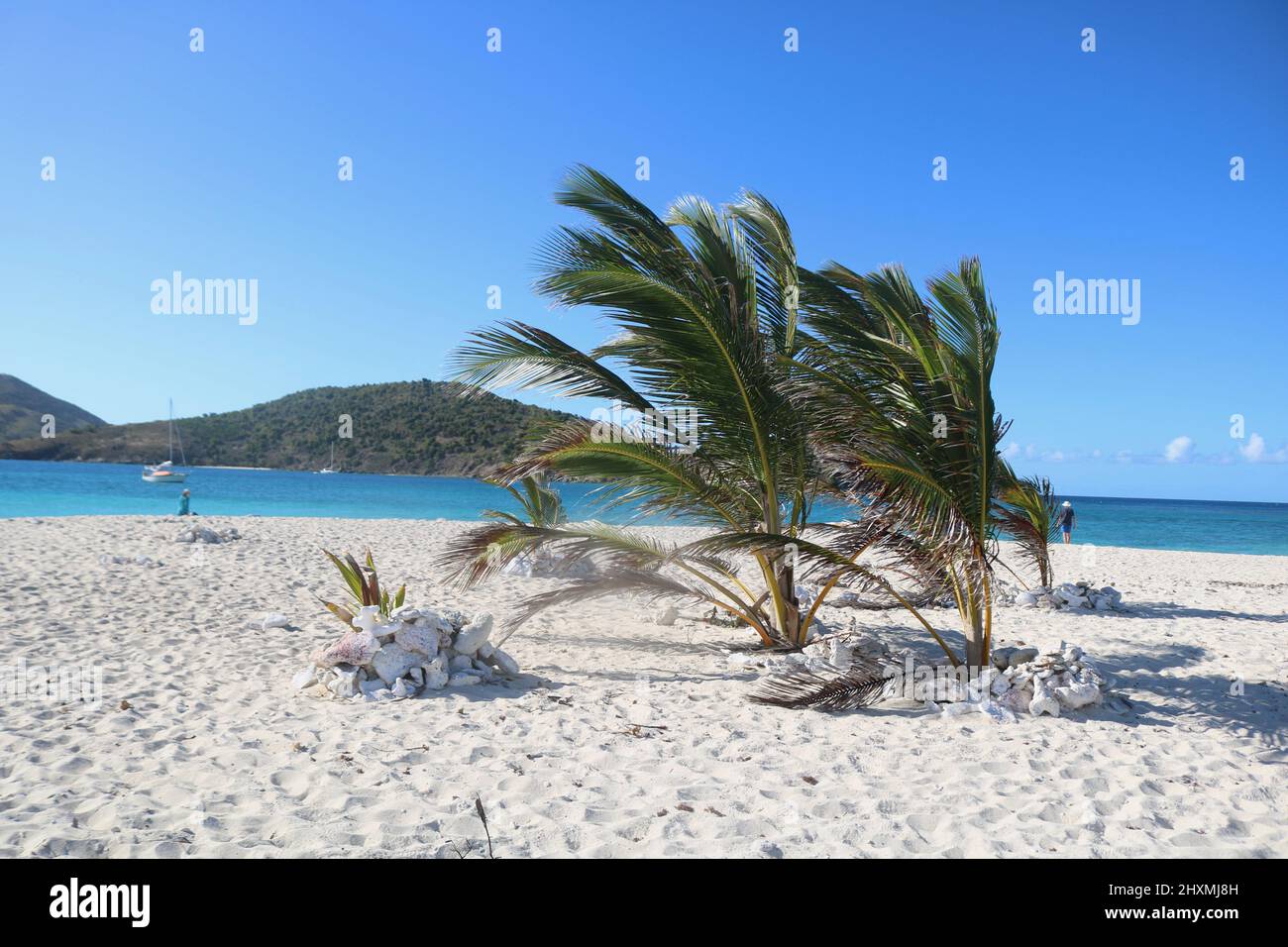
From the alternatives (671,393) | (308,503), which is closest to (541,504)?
(671,393)

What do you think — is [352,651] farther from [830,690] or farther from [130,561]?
[130,561]

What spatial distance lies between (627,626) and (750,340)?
3691mm

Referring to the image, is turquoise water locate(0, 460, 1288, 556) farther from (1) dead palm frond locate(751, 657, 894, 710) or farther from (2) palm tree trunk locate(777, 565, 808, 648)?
(1) dead palm frond locate(751, 657, 894, 710)

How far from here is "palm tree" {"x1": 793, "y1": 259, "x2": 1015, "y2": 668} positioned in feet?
16.9

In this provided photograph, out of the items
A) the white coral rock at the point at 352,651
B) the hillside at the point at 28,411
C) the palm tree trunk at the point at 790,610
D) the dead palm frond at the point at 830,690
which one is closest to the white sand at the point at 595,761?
the dead palm frond at the point at 830,690

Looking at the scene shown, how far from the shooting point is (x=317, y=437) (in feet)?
225

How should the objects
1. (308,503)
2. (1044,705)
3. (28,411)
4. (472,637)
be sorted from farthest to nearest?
1. (28,411)
2. (308,503)
3. (472,637)
4. (1044,705)

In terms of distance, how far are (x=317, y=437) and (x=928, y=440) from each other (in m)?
71.4

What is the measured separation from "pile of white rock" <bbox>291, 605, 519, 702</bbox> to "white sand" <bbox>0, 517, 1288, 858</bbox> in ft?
0.64

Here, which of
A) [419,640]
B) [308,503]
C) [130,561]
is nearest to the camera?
[419,640]

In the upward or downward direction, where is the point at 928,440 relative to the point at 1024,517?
upward
